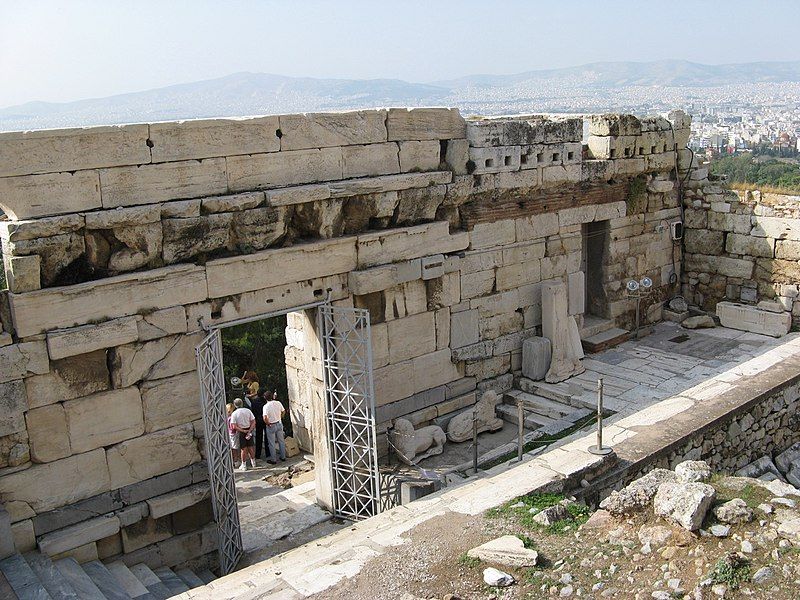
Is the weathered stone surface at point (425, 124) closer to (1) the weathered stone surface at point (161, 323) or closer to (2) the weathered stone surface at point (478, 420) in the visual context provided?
(1) the weathered stone surface at point (161, 323)

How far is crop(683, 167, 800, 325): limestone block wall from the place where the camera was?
1424 cm

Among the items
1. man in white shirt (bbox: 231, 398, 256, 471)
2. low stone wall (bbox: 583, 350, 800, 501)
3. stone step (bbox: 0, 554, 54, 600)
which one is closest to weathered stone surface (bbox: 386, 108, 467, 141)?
man in white shirt (bbox: 231, 398, 256, 471)

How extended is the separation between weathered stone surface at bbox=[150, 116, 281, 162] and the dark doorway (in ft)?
22.5

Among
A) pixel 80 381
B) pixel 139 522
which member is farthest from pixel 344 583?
pixel 80 381

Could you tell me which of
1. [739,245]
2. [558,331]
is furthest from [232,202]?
[739,245]

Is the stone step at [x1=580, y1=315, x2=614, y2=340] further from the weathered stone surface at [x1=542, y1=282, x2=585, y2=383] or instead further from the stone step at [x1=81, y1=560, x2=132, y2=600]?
the stone step at [x1=81, y1=560, x2=132, y2=600]

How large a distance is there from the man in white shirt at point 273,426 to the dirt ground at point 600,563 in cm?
415

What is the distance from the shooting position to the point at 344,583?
6.99m

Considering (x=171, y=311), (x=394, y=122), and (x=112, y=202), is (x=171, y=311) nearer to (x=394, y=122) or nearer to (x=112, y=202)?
(x=112, y=202)

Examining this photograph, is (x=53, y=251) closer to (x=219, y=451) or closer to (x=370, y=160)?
(x=219, y=451)

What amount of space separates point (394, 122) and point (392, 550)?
18.6 ft

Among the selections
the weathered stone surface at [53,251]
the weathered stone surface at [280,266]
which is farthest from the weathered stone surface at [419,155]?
the weathered stone surface at [53,251]

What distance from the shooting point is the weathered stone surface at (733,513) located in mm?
7115

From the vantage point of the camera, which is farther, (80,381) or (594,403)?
(594,403)
